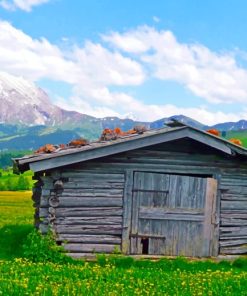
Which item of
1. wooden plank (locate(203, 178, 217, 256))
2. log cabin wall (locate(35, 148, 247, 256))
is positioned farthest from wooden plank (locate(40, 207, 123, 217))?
wooden plank (locate(203, 178, 217, 256))

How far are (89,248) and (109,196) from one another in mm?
1711

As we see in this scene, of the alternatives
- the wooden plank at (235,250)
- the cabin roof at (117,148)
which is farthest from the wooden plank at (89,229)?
the wooden plank at (235,250)

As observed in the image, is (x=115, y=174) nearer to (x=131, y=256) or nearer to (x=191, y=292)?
(x=131, y=256)

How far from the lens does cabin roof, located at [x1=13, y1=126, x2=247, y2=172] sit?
16.5m

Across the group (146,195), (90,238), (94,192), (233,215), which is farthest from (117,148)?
(233,215)

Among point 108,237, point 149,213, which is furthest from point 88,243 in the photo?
point 149,213

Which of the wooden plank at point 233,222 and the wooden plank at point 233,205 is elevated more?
the wooden plank at point 233,205

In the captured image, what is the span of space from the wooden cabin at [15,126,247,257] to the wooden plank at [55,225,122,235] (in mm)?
31

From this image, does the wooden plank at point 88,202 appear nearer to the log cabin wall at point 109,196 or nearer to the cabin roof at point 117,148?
the log cabin wall at point 109,196

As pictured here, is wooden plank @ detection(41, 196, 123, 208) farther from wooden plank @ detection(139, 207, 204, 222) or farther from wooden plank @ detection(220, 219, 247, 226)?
wooden plank @ detection(220, 219, 247, 226)

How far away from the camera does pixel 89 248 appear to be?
1733cm

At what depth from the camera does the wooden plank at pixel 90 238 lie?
17.2 metres

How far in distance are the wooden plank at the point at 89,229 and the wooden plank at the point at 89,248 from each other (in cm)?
40

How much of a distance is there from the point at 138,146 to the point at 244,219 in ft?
15.2
